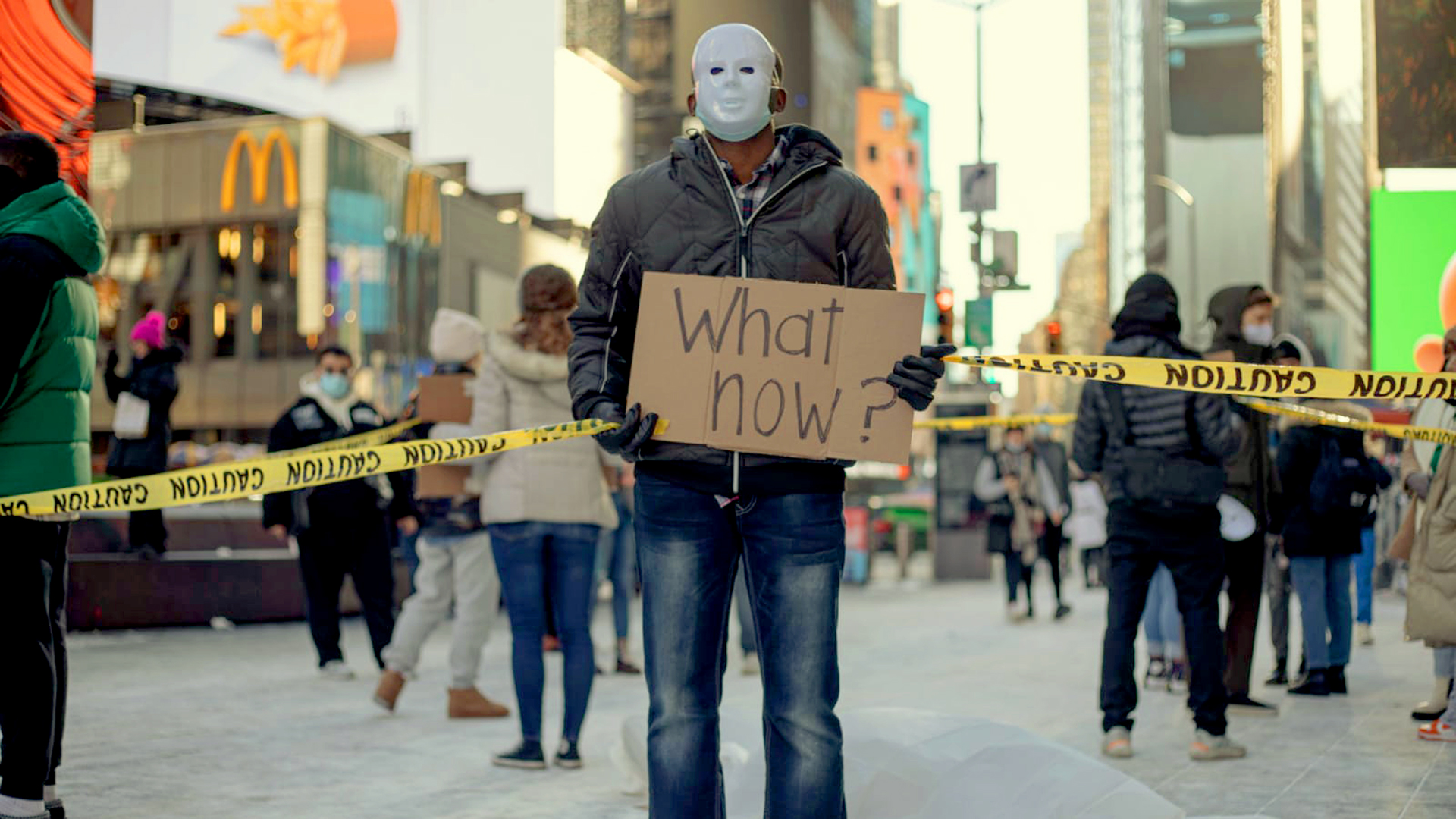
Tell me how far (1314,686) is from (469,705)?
4.75 meters

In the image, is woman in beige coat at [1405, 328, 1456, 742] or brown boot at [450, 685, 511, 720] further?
brown boot at [450, 685, 511, 720]

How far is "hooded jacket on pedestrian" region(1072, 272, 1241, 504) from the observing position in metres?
6.67

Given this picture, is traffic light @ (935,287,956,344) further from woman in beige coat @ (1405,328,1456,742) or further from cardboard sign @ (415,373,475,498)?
woman in beige coat @ (1405,328,1456,742)

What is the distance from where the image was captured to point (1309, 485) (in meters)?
9.08

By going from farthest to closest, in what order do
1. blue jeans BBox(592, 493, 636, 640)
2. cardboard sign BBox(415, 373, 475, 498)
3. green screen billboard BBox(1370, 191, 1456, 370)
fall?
1. green screen billboard BBox(1370, 191, 1456, 370)
2. blue jeans BBox(592, 493, 636, 640)
3. cardboard sign BBox(415, 373, 475, 498)

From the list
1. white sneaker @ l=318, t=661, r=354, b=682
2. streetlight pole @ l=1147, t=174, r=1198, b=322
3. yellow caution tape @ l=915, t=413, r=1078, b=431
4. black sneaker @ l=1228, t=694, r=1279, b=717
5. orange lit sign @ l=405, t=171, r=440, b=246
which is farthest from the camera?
streetlight pole @ l=1147, t=174, r=1198, b=322

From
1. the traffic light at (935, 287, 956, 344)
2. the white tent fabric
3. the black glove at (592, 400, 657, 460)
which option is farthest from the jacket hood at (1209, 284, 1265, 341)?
the traffic light at (935, 287, 956, 344)

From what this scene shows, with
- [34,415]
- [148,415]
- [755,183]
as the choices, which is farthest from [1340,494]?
[148,415]

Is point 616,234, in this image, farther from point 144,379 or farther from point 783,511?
point 144,379

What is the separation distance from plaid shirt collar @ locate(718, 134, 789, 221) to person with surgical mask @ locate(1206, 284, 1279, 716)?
449 cm

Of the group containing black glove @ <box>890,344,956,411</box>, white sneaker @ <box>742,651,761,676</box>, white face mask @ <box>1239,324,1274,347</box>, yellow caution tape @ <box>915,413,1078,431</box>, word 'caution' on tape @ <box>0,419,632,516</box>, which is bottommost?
white sneaker @ <box>742,651,761,676</box>

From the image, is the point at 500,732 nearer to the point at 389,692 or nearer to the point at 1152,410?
the point at 389,692

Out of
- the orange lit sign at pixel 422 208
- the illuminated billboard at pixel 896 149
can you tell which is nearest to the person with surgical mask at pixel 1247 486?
the orange lit sign at pixel 422 208

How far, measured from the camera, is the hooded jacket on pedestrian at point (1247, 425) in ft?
25.2
